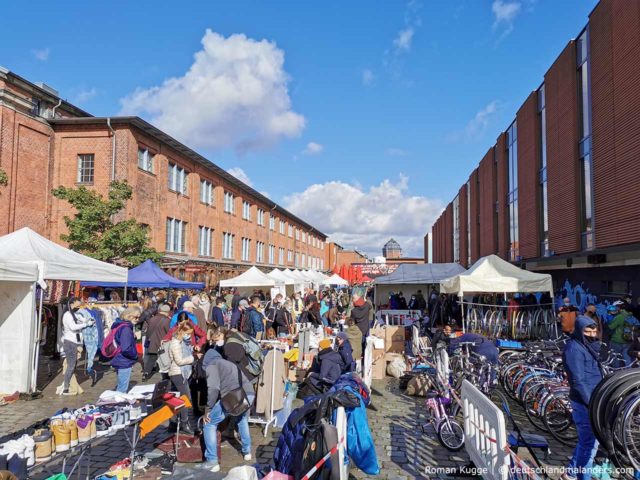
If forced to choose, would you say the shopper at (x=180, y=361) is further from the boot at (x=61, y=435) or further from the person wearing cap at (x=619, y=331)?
the person wearing cap at (x=619, y=331)

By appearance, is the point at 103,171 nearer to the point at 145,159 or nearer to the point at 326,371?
the point at 145,159

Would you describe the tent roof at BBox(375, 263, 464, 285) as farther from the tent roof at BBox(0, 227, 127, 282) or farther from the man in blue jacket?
the man in blue jacket

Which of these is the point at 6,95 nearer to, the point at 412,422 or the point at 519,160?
the point at 412,422

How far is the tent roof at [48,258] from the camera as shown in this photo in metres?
9.16

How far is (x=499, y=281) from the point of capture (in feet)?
41.9

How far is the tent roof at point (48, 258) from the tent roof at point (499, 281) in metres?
9.60

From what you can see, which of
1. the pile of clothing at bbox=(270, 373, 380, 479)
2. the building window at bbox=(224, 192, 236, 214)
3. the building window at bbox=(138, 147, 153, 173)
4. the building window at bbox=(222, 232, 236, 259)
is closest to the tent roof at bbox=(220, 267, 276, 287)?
the building window at bbox=(138, 147, 153, 173)

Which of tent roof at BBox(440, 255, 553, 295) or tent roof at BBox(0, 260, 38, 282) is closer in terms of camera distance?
tent roof at BBox(0, 260, 38, 282)

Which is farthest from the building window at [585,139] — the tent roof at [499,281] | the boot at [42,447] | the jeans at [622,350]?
the boot at [42,447]

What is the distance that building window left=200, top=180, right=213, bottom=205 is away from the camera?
32.8 m

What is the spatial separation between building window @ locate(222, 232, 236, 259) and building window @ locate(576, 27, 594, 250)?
26484mm

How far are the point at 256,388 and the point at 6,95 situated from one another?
2137cm

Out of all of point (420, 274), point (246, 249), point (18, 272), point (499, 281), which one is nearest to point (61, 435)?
point (18, 272)

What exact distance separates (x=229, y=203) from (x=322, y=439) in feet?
117
